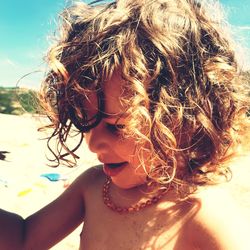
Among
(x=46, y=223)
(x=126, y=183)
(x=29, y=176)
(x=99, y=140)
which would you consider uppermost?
(x=99, y=140)

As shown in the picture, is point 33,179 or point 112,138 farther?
point 33,179

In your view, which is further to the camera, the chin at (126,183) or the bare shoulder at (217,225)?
the chin at (126,183)

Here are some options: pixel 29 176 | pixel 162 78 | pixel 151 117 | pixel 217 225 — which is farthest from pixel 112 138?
pixel 29 176

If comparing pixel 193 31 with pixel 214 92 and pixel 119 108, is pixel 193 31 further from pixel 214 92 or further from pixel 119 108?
pixel 119 108

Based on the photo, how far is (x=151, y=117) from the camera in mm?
1479

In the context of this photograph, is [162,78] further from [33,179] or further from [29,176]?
[29,176]

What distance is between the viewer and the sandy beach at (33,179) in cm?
364

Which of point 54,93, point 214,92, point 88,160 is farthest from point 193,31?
point 88,160

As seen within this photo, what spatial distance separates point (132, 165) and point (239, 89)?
2.09 feet

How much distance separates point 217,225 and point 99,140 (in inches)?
20.9

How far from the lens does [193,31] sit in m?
1.52

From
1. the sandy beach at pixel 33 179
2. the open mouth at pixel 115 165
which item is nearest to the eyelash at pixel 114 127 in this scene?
the open mouth at pixel 115 165

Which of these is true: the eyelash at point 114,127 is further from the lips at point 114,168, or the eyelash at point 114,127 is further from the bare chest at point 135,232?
the bare chest at point 135,232

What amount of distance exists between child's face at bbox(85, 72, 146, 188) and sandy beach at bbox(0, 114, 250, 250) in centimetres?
110
